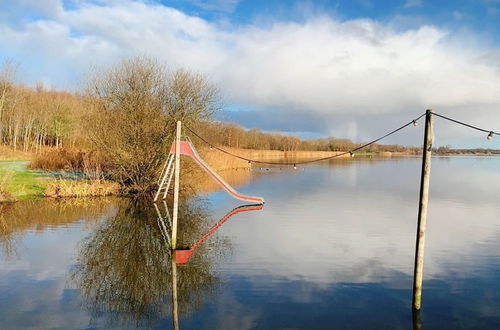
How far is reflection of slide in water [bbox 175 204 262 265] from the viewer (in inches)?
369

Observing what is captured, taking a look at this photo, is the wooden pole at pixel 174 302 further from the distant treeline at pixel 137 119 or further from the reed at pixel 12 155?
the reed at pixel 12 155

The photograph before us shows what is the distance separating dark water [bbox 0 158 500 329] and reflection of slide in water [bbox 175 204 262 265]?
141 mm

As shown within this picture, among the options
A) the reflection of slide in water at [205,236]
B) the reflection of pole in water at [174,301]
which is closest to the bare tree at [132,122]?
the reflection of slide in water at [205,236]

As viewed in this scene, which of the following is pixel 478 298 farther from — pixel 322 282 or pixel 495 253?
pixel 495 253

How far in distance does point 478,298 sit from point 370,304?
6.84 feet

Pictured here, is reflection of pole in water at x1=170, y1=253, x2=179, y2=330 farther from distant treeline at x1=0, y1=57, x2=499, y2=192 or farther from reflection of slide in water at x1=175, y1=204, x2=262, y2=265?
distant treeline at x1=0, y1=57, x2=499, y2=192

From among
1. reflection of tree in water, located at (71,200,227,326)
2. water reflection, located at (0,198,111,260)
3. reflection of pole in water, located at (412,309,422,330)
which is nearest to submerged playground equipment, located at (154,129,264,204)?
reflection of tree in water, located at (71,200,227,326)

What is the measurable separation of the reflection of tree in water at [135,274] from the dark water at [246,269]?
0.03 meters

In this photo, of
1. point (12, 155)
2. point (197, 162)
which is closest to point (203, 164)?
point (197, 162)

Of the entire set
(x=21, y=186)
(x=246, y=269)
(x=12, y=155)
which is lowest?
(x=246, y=269)

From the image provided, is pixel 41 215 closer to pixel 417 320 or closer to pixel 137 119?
pixel 137 119

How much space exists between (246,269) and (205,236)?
3.26 meters

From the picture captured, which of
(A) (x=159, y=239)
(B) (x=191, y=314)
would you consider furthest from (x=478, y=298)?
(A) (x=159, y=239)

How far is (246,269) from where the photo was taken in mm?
8797
